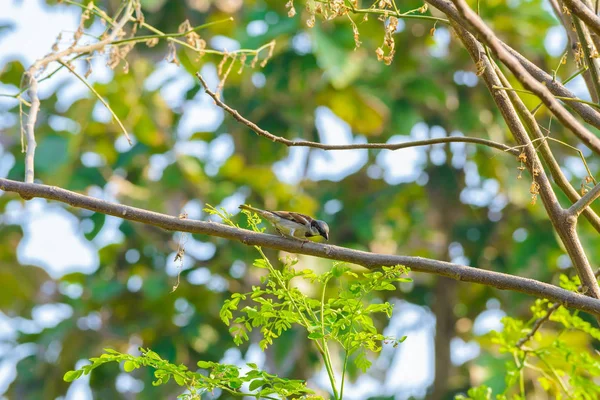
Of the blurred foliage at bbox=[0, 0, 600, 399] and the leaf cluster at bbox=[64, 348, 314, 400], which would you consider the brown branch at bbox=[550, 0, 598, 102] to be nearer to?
the leaf cluster at bbox=[64, 348, 314, 400]

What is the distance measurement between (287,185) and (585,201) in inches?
228

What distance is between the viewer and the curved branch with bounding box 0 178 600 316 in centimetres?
241

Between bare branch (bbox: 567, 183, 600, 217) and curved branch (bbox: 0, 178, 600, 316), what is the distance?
259mm

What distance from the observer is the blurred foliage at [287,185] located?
8.12 m

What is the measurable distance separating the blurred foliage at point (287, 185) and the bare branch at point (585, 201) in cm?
512

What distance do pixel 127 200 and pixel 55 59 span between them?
5512mm

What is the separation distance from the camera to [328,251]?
→ 2535 mm

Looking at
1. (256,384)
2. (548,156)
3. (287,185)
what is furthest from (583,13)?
(287,185)

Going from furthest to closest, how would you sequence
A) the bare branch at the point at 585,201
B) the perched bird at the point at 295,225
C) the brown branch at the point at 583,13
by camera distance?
the perched bird at the point at 295,225, the bare branch at the point at 585,201, the brown branch at the point at 583,13

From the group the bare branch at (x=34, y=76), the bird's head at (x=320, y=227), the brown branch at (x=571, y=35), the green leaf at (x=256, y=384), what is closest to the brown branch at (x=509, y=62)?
the brown branch at (x=571, y=35)

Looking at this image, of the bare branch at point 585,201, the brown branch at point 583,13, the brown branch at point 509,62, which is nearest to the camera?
the brown branch at point 509,62

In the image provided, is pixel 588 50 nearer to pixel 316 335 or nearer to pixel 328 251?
pixel 328 251

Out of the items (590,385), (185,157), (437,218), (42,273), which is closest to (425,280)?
(437,218)

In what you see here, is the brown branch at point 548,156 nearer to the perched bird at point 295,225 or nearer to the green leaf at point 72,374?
the perched bird at point 295,225
